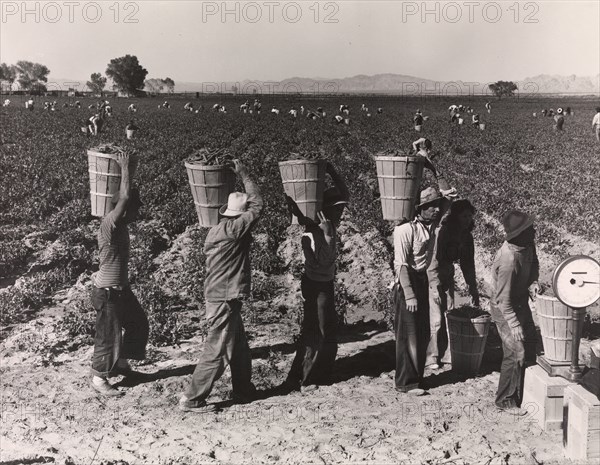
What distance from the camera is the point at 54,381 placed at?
16.9ft

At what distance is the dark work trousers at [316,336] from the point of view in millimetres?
4848

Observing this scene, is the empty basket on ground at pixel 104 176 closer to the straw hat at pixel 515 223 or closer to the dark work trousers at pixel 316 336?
the dark work trousers at pixel 316 336

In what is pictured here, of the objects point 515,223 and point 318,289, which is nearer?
point 515,223

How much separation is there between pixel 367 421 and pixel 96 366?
2.24 metres

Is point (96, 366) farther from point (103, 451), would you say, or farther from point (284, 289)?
point (284, 289)

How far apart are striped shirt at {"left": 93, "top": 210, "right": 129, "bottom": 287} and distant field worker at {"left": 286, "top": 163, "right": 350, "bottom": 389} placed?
140 cm

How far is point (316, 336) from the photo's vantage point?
16.1ft

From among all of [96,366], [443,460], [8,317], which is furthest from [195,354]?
[443,460]

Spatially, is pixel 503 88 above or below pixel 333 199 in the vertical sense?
above

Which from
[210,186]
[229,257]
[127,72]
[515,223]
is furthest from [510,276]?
[127,72]

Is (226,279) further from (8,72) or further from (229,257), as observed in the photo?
(8,72)

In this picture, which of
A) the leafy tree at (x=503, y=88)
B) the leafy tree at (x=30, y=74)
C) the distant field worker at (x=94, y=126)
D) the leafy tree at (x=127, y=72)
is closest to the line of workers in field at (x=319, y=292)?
the distant field worker at (x=94, y=126)

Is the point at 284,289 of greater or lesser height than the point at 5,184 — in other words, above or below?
below

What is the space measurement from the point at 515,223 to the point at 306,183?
1599 millimetres
